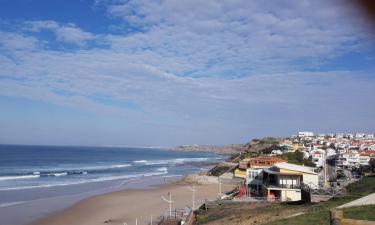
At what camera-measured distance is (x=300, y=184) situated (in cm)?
3366

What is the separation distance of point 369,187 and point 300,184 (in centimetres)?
755

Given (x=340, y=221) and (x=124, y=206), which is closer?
(x=340, y=221)

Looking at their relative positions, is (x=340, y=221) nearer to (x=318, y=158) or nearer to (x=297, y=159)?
(x=297, y=159)

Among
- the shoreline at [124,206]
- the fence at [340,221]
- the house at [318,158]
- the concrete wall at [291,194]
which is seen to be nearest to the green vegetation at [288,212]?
the concrete wall at [291,194]

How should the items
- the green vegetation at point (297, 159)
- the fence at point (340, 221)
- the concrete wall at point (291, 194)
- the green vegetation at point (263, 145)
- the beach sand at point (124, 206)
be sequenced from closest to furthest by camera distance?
the fence at point (340, 221)
the beach sand at point (124, 206)
the concrete wall at point (291, 194)
the green vegetation at point (297, 159)
the green vegetation at point (263, 145)

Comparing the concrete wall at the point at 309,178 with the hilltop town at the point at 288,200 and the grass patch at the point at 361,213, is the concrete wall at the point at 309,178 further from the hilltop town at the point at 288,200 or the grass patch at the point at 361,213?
the grass patch at the point at 361,213

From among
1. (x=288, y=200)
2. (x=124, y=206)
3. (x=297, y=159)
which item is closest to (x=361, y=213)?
(x=288, y=200)

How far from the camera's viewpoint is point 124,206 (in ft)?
126

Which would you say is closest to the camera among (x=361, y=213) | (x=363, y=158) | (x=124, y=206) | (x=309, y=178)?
(x=361, y=213)

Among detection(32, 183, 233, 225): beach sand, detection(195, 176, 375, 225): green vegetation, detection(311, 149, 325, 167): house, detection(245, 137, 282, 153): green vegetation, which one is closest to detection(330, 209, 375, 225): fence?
detection(195, 176, 375, 225): green vegetation

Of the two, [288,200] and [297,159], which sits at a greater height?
[297,159]

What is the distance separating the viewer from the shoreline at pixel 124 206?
31.8 m

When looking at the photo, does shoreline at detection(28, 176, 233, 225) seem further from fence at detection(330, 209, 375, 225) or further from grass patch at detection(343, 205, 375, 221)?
fence at detection(330, 209, 375, 225)

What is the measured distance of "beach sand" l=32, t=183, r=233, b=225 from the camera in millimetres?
31688
